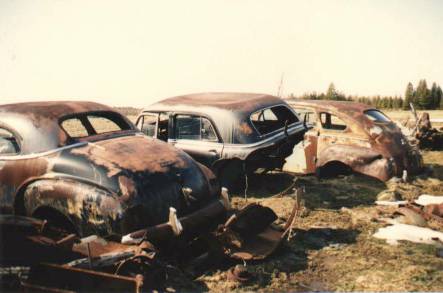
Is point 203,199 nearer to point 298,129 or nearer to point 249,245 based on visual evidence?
point 249,245

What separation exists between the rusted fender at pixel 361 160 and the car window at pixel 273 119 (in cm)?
111

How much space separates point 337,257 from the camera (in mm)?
4988

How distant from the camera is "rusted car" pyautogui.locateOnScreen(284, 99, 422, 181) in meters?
7.58

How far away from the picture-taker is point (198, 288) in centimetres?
414

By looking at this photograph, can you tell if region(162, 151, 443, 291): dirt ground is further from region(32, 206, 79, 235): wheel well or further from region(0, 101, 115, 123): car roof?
region(0, 101, 115, 123): car roof

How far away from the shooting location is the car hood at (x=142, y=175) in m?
4.07

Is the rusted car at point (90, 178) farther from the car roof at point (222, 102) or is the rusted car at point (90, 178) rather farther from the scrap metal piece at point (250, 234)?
the car roof at point (222, 102)

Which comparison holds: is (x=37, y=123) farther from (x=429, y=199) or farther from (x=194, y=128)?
(x=429, y=199)

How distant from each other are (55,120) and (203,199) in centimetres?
201

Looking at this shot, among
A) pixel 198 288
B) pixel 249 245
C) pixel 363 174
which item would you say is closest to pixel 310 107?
Answer: pixel 363 174

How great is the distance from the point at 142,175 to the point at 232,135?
313 cm

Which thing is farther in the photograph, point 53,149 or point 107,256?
point 53,149

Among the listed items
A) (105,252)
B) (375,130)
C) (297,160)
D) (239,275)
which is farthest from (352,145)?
(105,252)

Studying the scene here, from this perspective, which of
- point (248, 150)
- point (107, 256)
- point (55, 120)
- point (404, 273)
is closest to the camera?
point (107, 256)
